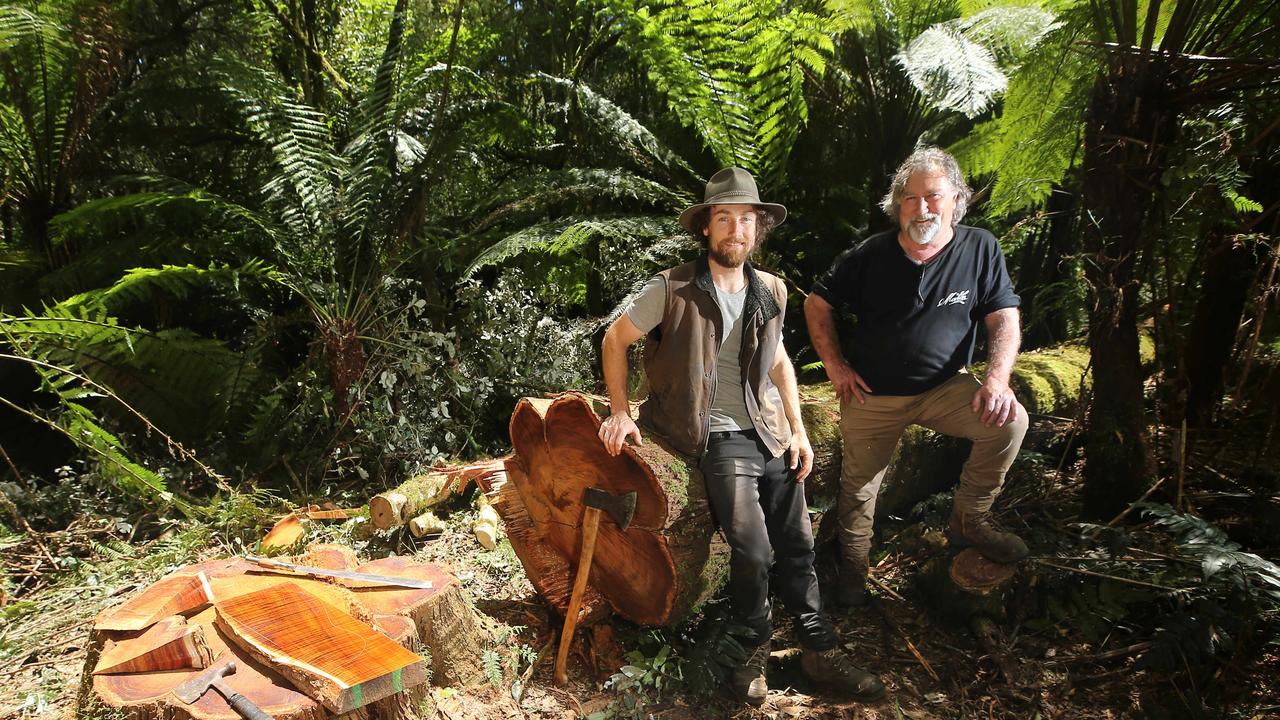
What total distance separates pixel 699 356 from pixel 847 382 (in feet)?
2.37

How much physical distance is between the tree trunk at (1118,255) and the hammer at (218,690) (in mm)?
3012

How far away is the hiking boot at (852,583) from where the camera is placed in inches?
108

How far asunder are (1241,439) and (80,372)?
18.0ft

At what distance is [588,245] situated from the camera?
4570 mm

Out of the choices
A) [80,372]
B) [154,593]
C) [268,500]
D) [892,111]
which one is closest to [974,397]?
[892,111]

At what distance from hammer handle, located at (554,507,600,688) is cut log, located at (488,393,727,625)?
0.33ft

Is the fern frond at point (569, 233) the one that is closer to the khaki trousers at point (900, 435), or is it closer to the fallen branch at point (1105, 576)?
the khaki trousers at point (900, 435)

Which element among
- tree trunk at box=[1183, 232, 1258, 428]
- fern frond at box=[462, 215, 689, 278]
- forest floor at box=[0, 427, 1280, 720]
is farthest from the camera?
fern frond at box=[462, 215, 689, 278]

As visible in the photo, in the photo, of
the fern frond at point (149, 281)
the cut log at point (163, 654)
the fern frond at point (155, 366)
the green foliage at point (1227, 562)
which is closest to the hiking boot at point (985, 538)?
the green foliage at point (1227, 562)

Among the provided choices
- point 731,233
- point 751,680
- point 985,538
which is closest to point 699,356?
point 731,233

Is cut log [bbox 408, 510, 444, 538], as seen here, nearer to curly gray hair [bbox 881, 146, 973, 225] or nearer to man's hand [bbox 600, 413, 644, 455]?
man's hand [bbox 600, 413, 644, 455]

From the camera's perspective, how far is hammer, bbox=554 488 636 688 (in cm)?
234

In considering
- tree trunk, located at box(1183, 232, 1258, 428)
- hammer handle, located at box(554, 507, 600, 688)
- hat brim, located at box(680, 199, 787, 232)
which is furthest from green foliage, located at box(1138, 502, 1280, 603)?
hammer handle, located at box(554, 507, 600, 688)

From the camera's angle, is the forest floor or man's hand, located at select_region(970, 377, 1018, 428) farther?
man's hand, located at select_region(970, 377, 1018, 428)
